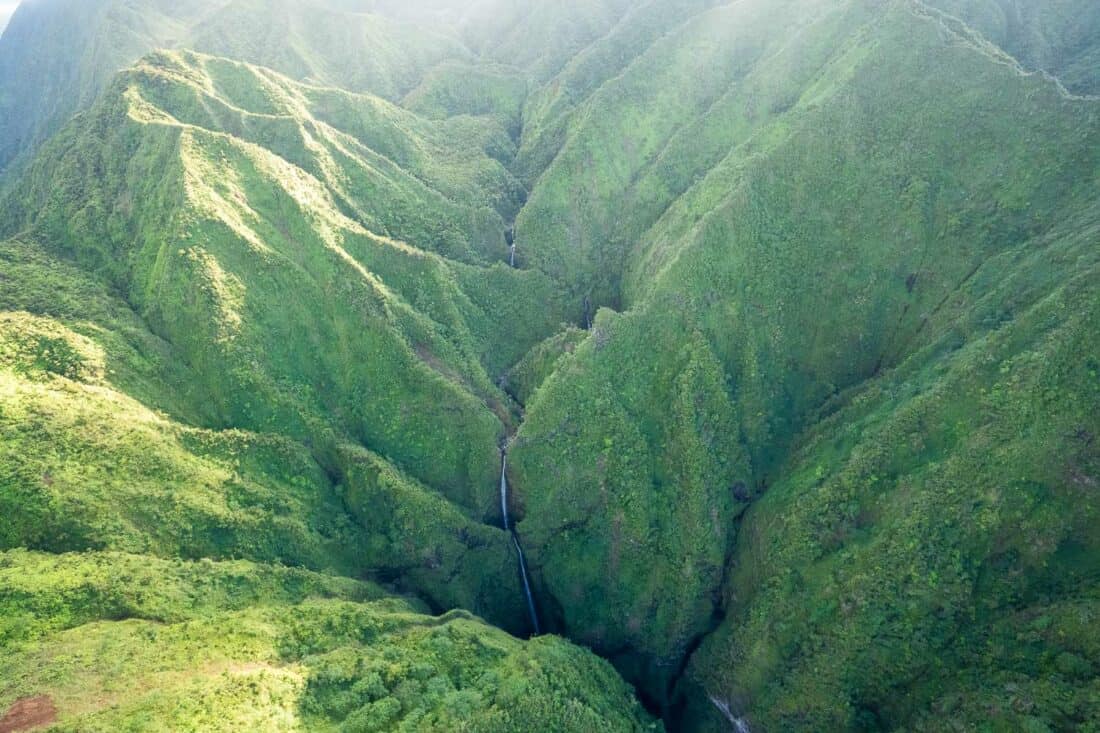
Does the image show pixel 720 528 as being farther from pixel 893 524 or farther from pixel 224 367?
pixel 224 367

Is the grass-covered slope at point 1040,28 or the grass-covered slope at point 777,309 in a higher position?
the grass-covered slope at point 1040,28

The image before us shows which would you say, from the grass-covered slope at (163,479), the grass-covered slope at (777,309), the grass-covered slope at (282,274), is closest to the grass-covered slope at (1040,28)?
the grass-covered slope at (777,309)

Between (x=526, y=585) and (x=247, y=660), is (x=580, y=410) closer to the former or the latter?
(x=526, y=585)

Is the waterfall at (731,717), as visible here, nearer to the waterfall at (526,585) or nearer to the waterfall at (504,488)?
the waterfall at (526,585)

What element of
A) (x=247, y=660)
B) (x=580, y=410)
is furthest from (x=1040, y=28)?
(x=247, y=660)

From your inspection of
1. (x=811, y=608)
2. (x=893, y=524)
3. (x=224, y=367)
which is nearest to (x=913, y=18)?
(x=893, y=524)

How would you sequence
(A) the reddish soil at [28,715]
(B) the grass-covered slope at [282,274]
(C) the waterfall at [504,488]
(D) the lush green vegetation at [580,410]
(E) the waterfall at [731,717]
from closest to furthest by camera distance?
(A) the reddish soil at [28,715] < (D) the lush green vegetation at [580,410] < (E) the waterfall at [731,717] < (B) the grass-covered slope at [282,274] < (C) the waterfall at [504,488]

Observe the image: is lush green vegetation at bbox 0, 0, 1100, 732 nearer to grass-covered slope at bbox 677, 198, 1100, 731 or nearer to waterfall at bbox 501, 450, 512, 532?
grass-covered slope at bbox 677, 198, 1100, 731
